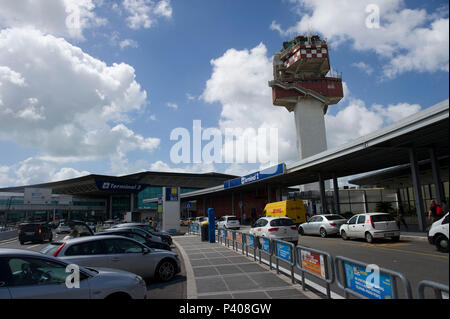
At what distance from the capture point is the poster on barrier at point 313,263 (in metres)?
5.78

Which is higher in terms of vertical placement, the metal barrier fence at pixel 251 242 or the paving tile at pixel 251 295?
the metal barrier fence at pixel 251 242

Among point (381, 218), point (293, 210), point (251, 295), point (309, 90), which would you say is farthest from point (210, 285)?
point (309, 90)

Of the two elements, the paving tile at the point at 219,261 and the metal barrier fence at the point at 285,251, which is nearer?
the metal barrier fence at the point at 285,251

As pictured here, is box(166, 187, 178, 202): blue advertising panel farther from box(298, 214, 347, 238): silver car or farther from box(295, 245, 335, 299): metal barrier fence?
box(295, 245, 335, 299): metal barrier fence

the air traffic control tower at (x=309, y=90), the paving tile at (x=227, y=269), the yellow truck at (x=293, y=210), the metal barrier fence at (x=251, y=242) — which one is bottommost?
the paving tile at (x=227, y=269)

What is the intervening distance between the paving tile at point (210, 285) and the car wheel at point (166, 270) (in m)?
0.94

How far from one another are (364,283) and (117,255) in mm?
5904

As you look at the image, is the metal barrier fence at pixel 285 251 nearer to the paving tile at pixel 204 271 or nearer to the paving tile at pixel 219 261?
the paving tile at pixel 204 271

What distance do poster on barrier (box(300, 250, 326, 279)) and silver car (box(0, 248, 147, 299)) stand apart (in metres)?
3.47

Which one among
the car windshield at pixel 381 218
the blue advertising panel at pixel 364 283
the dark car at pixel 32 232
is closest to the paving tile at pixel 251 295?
the blue advertising panel at pixel 364 283

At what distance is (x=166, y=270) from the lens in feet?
27.8

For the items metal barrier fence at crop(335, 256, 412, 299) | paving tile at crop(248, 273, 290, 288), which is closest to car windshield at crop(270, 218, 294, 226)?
paving tile at crop(248, 273, 290, 288)

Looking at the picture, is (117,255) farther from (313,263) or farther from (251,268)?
(313,263)
